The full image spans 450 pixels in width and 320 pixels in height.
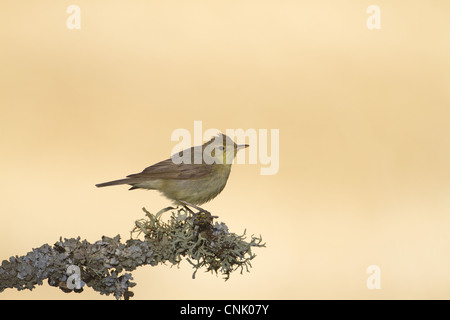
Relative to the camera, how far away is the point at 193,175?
309 cm

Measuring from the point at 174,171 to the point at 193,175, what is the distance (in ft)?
0.34

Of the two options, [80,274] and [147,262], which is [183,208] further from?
[80,274]

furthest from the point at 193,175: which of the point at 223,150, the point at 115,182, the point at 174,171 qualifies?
the point at 115,182

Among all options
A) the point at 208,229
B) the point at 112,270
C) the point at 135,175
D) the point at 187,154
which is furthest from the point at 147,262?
the point at 187,154

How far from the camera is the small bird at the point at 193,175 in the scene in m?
3.05

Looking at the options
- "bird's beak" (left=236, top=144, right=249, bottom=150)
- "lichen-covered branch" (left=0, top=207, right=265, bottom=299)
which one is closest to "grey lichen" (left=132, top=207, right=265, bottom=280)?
"lichen-covered branch" (left=0, top=207, right=265, bottom=299)

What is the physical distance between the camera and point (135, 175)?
302cm

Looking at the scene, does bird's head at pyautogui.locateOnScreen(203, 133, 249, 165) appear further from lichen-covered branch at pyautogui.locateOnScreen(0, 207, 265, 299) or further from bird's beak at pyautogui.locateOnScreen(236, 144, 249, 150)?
lichen-covered branch at pyautogui.locateOnScreen(0, 207, 265, 299)

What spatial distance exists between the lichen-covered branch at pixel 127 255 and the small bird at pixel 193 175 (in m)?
0.23

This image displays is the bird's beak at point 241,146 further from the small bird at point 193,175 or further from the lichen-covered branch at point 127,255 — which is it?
the lichen-covered branch at point 127,255

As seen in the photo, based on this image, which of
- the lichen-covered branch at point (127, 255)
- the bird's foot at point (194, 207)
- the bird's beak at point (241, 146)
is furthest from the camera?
the bird's beak at point (241, 146)

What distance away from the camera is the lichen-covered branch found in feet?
8.11

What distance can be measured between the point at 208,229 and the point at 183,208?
0.85 feet

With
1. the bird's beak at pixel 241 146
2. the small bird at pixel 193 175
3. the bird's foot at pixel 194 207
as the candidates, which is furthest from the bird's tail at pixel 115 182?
the bird's beak at pixel 241 146
